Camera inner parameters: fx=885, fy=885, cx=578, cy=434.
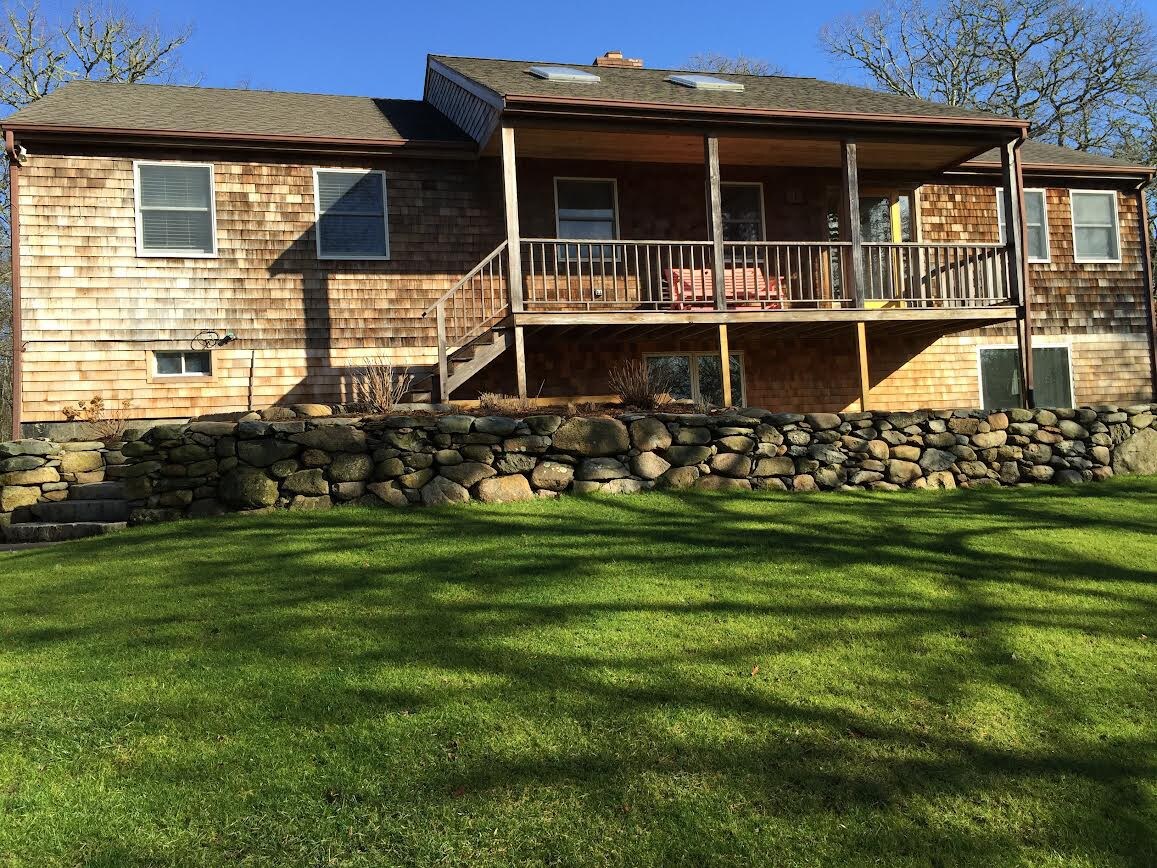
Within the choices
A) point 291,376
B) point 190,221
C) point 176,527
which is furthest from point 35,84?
point 176,527

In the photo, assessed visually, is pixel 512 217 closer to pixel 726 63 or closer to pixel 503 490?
pixel 503 490

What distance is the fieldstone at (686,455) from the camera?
8961mm

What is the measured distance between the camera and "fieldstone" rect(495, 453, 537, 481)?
847 cm

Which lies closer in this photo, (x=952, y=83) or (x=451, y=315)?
(x=451, y=315)

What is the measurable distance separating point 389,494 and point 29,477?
13.2 ft

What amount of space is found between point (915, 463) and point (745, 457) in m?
2.07

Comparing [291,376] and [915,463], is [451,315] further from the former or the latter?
[915,463]

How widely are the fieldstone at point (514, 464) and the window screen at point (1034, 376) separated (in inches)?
385

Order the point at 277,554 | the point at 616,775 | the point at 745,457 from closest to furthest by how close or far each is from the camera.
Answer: the point at 616,775 < the point at 277,554 < the point at 745,457

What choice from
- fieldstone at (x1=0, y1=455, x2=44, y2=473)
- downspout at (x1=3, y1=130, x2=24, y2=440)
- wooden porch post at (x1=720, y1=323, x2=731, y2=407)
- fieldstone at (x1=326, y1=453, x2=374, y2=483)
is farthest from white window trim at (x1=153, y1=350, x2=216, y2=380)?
wooden porch post at (x1=720, y1=323, x2=731, y2=407)

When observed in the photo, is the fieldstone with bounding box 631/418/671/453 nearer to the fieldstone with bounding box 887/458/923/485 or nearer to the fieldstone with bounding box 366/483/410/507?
the fieldstone with bounding box 366/483/410/507

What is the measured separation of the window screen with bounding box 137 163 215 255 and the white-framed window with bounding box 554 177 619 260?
4.82 m

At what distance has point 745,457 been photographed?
913 cm

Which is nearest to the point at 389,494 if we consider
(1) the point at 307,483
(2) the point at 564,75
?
(1) the point at 307,483
